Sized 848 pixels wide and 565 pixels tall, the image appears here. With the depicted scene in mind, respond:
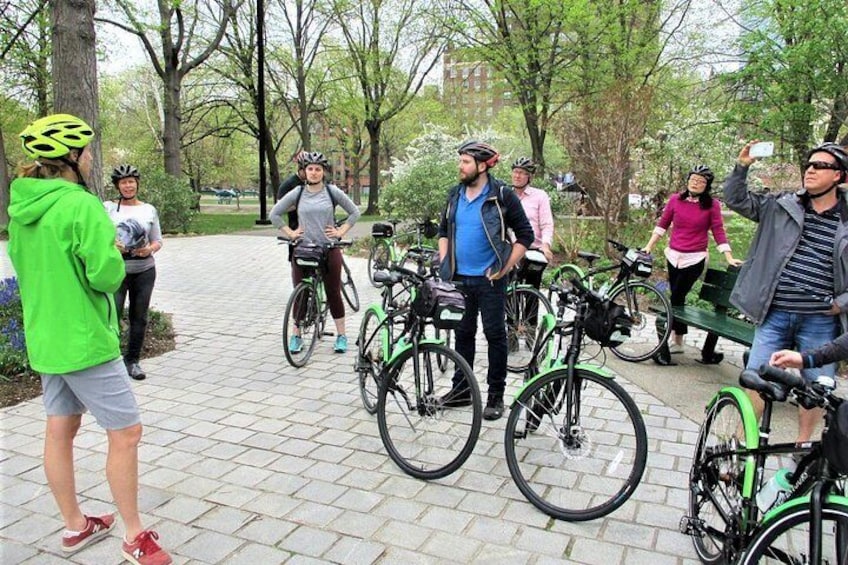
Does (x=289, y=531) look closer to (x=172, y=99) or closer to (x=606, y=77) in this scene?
(x=606, y=77)

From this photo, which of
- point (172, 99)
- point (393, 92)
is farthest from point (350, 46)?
point (172, 99)

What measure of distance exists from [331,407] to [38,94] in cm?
2365

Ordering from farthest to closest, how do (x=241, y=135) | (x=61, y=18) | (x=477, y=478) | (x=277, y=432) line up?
(x=241, y=135) < (x=61, y=18) < (x=277, y=432) < (x=477, y=478)

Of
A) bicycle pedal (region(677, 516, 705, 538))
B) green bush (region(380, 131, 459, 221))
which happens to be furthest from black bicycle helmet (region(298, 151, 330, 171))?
green bush (region(380, 131, 459, 221))

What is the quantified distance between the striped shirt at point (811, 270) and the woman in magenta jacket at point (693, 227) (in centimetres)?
241

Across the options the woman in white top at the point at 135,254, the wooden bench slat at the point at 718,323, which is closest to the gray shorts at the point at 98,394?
the woman in white top at the point at 135,254

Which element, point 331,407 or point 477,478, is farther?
point 331,407

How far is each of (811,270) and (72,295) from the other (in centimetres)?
360

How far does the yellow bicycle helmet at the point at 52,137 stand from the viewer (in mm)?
2488

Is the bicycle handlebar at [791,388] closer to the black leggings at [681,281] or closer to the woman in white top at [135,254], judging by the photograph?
the black leggings at [681,281]

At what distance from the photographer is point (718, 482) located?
2.61 metres

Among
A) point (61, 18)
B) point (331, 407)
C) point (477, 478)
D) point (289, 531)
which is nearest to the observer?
point (289, 531)

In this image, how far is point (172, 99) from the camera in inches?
893

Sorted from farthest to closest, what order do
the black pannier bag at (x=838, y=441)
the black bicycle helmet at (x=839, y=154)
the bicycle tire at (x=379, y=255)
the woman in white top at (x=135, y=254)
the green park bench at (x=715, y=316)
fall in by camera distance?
the bicycle tire at (x=379, y=255)
the green park bench at (x=715, y=316)
the woman in white top at (x=135, y=254)
the black bicycle helmet at (x=839, y=154)
the black pannier bag at (x=838, y=441)
